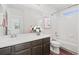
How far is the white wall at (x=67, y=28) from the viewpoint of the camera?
5.21 feet

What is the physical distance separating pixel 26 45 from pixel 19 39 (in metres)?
0.16

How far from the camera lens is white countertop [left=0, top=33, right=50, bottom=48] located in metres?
1.25

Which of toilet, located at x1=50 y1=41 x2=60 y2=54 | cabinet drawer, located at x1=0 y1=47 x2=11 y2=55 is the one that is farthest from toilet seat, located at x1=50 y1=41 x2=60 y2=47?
cabinet drawer, located at x1=0 y1=47 x2=11 y2=55

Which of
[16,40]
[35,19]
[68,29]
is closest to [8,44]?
[16,40]

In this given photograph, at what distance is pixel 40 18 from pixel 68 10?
514 millimetres

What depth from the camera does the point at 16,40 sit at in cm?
135

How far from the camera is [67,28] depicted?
5.28 ft

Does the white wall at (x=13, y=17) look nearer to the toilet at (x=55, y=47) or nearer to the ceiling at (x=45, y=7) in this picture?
the ceiling at (x=45, y=7)

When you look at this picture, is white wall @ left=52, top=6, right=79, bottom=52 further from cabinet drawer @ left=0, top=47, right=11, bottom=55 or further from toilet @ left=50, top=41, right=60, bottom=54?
cabinet drawer @ left=0, top=47, right=11, bottom=55

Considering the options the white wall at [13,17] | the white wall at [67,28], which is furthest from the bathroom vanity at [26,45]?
the white wall at [67,28]

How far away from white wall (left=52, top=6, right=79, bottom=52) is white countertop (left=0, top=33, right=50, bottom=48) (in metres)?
0.27
